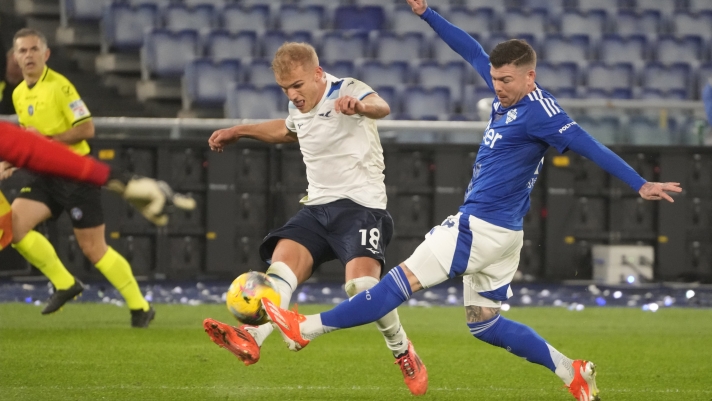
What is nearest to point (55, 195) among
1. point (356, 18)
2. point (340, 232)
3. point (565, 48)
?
point (340, 232)

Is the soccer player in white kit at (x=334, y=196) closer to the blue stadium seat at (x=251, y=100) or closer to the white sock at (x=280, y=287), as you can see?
the white sock at (x=280, y=287)

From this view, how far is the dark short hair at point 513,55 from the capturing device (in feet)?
18.9

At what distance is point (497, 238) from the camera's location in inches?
229

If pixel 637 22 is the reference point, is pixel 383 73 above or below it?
below

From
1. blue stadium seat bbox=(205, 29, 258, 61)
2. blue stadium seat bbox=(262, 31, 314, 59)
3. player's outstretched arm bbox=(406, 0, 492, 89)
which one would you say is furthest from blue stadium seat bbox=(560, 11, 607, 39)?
player's outstretched arm bbox=(406, 0, 492, 89)

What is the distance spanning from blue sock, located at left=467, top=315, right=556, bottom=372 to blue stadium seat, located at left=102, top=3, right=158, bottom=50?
11.7 m

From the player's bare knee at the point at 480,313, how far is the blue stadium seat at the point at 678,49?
12853 mm

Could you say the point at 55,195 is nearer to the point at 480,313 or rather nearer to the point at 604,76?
the point at 480,313

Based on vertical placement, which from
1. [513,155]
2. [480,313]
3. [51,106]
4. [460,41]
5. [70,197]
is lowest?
[480,313]

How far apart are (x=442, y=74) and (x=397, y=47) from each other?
1.01 metres

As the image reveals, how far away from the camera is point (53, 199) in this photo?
367 inches

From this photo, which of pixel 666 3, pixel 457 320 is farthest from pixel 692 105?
pixel 666 3

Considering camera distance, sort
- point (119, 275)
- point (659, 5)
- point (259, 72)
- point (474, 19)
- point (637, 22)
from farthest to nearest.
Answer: point (659, 5) → point (637, 22) → point (474, 19) → point (259, 72) → point (119, 275)

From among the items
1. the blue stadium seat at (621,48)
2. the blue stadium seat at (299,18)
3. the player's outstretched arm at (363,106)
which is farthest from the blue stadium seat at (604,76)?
the player's outstretched arm at (363,106)
